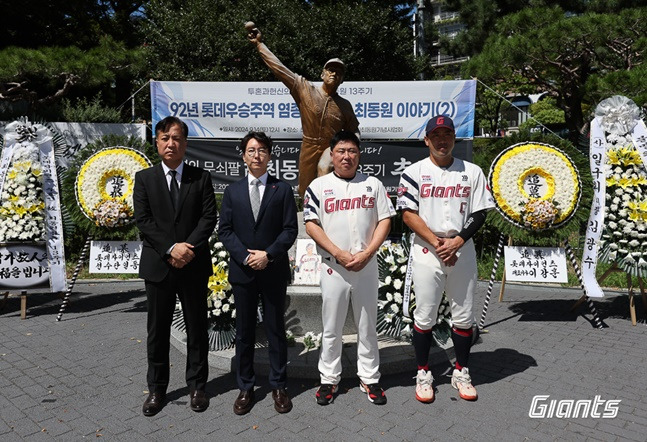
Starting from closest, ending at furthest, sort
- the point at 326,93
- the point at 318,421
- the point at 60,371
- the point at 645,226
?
1. the point at 318,421
2. the point at 60,371
3. the point at 326,93
4. the point at 645,226

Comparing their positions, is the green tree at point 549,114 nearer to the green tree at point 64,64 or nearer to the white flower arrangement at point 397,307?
the green tree at point 64,64

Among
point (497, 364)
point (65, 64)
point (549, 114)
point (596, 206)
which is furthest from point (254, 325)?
point (549, 114)

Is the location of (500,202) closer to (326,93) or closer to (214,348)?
(326,93)

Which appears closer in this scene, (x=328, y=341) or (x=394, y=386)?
(x=328, y=341)

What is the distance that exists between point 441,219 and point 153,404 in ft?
8.19

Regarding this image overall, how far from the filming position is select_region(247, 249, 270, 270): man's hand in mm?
3465

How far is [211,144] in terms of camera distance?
29.4 ft

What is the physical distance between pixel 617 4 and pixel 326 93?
40.3 feet

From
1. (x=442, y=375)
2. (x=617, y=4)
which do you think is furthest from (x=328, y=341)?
(x=617, y=4)

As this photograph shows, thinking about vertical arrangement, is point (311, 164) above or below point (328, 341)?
above

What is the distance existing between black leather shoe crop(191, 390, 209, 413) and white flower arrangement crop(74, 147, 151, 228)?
10.4 feet

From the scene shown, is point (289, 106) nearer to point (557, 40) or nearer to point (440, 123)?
point (557, 40)

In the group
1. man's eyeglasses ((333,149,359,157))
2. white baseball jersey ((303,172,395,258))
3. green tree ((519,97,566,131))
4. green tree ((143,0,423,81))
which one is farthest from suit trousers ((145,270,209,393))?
green tree ((519,97,566,131))

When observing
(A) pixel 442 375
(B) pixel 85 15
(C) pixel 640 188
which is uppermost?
(B) pixel 85 15
